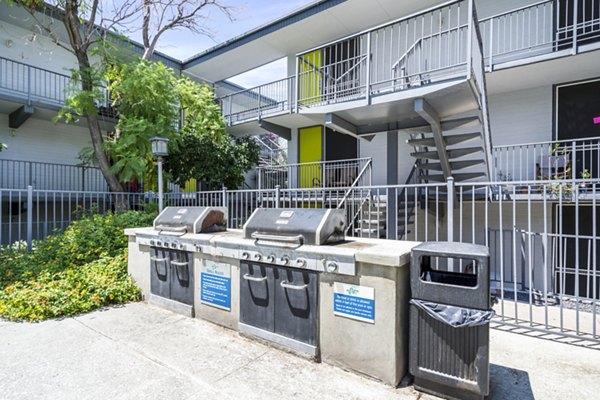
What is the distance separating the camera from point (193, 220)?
4453mm

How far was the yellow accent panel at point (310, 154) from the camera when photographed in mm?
11609

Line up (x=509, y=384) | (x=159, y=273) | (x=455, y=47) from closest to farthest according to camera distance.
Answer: (x=509, y=384)
(x=159, y=273)
(x=455, y=47)

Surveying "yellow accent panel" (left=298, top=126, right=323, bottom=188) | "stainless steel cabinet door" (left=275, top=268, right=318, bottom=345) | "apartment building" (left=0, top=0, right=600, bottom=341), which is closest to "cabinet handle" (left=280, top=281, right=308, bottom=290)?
"stainless steel cabinet door" (left=275, top=268, right=318, bottom=345)

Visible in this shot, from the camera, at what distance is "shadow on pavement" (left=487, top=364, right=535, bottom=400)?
2.58 metres

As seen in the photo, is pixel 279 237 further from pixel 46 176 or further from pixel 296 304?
pixel 46 176

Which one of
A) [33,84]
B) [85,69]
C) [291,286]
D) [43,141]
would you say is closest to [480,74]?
[291,286]

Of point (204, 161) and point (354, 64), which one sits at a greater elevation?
point (354, 64)

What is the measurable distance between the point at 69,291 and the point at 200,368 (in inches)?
123

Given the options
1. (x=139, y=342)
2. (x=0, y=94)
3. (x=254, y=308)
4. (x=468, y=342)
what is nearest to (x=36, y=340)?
(x=139, y=342)

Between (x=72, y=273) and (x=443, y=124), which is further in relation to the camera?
(x=443, y=124)

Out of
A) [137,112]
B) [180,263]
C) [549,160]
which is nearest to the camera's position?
[180,263]

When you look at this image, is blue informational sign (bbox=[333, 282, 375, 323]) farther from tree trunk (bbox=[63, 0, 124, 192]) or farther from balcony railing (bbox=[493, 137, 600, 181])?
tree trunk (bbox=[63, 0, 124, 192])

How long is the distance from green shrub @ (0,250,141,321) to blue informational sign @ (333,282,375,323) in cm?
357

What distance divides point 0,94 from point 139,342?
32.0ft
